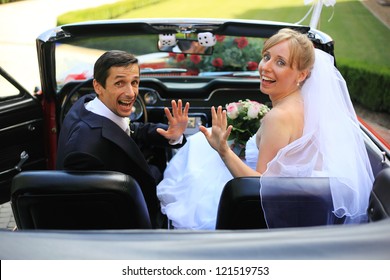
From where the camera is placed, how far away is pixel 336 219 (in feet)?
6.38

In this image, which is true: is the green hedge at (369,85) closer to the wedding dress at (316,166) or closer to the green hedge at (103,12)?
the wedding dress at (316,166)

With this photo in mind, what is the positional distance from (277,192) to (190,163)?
1.08m

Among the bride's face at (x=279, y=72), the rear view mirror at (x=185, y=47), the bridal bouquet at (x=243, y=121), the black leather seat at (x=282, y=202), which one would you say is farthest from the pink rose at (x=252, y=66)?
the black leather seat at (x=282, y=202)

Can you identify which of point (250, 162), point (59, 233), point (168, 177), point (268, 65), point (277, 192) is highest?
point (268, 65)

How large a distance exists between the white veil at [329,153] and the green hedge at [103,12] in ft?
42.7

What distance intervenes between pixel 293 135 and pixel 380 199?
0.72 m

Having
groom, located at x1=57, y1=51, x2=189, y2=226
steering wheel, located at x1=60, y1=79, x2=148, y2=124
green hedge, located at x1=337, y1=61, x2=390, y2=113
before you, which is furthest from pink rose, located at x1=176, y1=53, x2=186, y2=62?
green hedge, located at x1=337, y1=61, x2=390, y2=113

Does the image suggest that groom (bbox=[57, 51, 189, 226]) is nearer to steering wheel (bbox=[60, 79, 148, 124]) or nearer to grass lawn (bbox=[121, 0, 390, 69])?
steering wheel (bbox=[60, 79, 148, 124])

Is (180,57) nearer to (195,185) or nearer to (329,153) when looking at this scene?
(195,185)

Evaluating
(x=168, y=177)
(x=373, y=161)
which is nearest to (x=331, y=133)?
(x=373, y=161)

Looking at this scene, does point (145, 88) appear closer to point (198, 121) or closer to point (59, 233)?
point (198, 121)

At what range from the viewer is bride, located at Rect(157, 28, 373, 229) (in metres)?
2.21

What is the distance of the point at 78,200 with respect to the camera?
1.97 m

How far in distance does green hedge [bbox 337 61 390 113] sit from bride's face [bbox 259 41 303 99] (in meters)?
6.70
